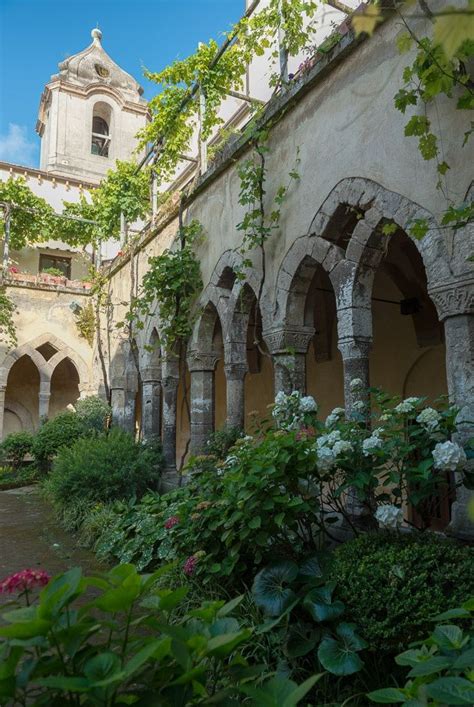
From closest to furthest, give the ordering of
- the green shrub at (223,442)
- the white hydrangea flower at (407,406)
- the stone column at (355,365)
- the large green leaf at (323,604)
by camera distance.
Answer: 1. the large green leaf at (323,604)
2. the white hydrangea flower at (407,406)
3. the stone column at (355,365)
4. the green shrub at (223,442)

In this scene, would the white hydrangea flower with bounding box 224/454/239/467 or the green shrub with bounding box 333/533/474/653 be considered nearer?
the green shrub with bounding box 333/533/474/653

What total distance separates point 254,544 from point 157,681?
161 centimetres

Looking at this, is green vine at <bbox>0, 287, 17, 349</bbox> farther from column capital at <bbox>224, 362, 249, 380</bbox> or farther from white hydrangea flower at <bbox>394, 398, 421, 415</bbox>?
white hydrangea flower at <bbox>394, 398, 421, 415</bbox>

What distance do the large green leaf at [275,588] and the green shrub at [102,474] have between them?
3.55 m

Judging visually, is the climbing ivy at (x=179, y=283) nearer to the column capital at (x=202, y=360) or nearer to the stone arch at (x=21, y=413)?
the column capital at (x=202, y=360)

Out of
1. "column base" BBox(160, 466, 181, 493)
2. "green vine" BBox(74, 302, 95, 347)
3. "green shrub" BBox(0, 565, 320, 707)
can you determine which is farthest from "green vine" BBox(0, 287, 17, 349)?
"green shrub" BBox(0, 565, 320, 707)

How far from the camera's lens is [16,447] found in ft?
32.4

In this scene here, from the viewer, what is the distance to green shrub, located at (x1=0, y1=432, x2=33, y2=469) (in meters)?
9.88

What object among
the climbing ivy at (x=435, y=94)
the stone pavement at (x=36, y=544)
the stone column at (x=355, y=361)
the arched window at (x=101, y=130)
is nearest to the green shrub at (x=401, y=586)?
the stone column at (x=355, y=361)

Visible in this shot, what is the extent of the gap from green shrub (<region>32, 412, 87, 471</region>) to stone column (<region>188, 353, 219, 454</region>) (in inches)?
132

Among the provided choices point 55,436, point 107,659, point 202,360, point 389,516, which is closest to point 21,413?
point 55,436

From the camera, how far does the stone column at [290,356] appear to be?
4230mm

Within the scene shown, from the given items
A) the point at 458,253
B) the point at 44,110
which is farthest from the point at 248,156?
the point at 44,110

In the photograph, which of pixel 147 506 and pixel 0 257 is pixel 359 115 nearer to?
pixel 147 506
